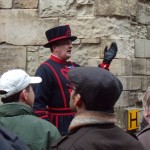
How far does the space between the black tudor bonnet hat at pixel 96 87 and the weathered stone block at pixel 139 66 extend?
3.08m

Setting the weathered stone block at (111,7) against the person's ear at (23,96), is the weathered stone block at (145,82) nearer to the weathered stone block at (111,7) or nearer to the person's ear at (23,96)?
the weathered stone block at (111,7)

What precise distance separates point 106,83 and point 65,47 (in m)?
1.99

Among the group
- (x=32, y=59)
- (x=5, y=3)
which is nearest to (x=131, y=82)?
(x=32, y=59)

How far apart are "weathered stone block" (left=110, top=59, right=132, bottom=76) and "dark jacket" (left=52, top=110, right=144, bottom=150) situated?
2.83m

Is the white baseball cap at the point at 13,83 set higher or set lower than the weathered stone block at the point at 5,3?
lower

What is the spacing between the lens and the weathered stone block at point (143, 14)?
525 centimetres

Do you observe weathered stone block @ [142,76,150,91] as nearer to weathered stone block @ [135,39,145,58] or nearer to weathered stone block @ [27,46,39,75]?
weathered stone block @ [135,39,145,58]

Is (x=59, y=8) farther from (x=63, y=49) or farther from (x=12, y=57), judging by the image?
(x=63, y=49)

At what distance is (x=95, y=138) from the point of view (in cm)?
189

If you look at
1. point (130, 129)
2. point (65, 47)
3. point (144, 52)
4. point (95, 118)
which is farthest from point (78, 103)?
point (144, 52)

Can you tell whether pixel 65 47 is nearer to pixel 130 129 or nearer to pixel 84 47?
pixel 84 47

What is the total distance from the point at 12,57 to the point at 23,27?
0.34 m

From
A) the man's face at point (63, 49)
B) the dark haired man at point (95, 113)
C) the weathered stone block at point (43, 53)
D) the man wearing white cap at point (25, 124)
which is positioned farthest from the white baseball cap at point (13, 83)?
the weathered stone block at point (43, 53)

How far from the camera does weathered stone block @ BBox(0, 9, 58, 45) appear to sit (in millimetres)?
4812
